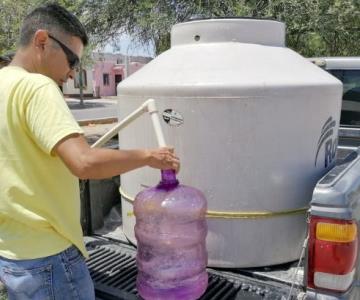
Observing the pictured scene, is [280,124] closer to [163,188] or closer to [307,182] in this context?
[307,182]

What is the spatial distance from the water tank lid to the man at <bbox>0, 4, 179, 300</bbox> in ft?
2.89

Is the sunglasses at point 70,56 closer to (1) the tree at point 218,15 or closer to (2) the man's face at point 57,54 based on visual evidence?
(2) the man's face at point 57,54

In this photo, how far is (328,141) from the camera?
2.45 metres

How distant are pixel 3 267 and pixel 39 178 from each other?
411 millimetres

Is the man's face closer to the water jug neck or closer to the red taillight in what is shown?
the water jug neck

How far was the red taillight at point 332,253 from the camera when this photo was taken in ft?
5.78

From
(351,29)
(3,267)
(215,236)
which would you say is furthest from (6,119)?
(351,29)

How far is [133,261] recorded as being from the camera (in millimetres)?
2523

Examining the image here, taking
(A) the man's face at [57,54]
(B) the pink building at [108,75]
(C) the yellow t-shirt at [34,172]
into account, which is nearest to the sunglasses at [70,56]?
(A) the man's face at [57,54]

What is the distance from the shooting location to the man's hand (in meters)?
1.64

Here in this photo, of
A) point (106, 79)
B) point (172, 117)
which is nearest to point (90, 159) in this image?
point (172, 117)

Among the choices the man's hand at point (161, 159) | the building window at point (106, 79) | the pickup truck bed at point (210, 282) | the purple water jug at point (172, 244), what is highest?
the man's hand at point (161, 159)

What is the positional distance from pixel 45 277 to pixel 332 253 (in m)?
1.14

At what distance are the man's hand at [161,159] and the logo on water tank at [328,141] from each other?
3.21 ft
